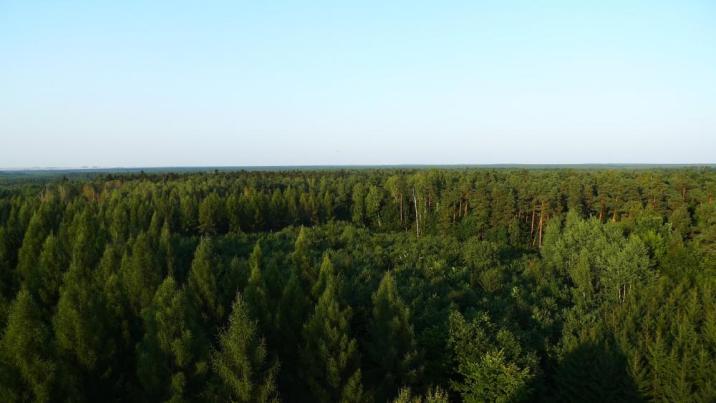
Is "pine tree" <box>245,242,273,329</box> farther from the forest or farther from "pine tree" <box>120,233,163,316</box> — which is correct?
"pine tree" <box>120,233,163,316</box>

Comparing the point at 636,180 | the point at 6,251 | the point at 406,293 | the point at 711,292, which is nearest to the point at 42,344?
the point at 406,293

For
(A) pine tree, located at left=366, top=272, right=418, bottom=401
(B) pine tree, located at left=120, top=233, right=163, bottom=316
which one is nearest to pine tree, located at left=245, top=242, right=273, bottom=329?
(A) pine tree, located at left=366, top=272, right=418, bottom=401

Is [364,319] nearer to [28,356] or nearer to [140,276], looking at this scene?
[140,276]

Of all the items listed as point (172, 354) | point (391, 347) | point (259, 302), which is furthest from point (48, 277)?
point (391, 347)

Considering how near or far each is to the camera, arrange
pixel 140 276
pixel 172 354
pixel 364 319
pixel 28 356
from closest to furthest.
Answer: pixel 28 356, pixel 172 354, pixel 364 319, pixel 140 276

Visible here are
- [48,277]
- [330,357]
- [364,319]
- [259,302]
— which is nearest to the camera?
[330,357]
